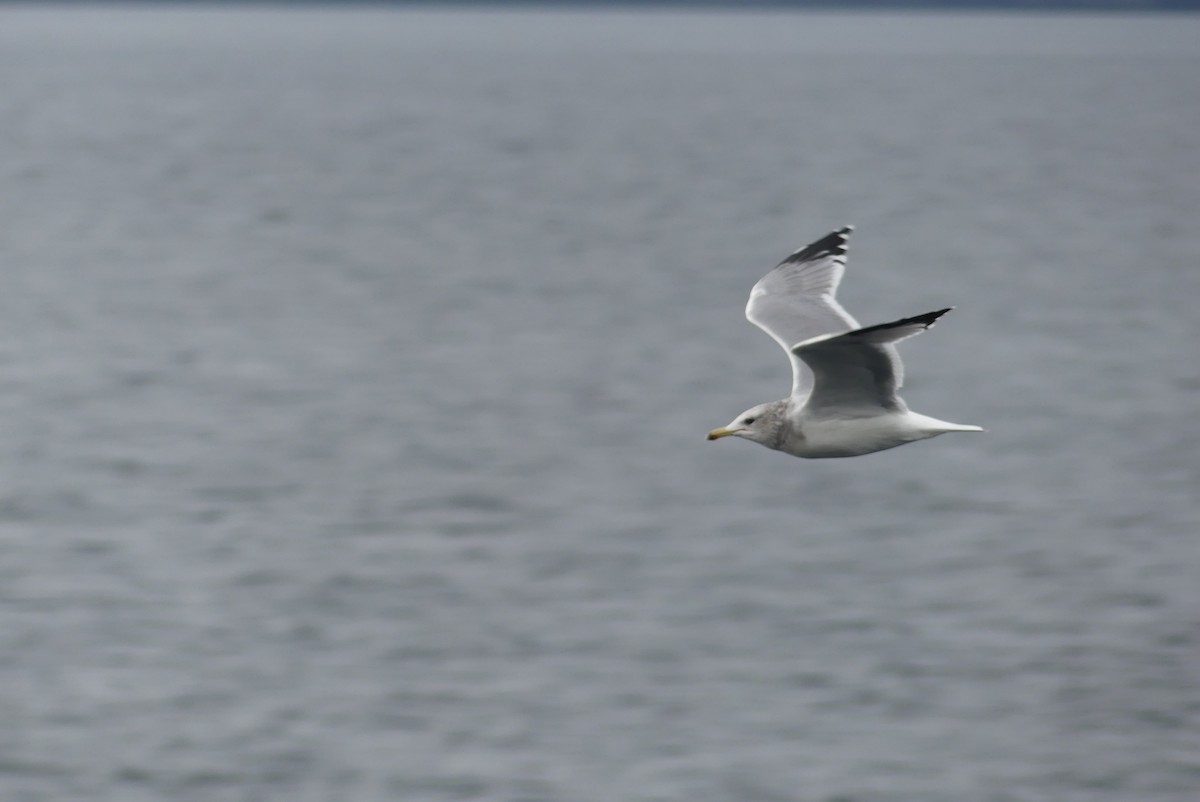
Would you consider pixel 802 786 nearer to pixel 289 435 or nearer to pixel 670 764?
pixel 670 764

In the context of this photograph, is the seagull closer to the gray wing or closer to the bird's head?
the bird's head

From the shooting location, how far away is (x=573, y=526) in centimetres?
2381

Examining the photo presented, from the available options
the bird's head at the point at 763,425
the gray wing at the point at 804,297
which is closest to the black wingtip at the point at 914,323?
the bird's head at the point at 763,425

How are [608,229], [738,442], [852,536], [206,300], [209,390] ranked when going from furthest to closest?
[608,229] → [206,300] → [209,390] → [738,442] → [852,536]

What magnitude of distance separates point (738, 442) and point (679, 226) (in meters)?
30.7

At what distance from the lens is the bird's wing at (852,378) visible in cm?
1041

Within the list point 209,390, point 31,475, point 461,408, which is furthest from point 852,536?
point 209,390

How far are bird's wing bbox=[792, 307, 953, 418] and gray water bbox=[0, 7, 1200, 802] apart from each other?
260 inches

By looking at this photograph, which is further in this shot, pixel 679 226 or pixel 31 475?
pixel 679 226

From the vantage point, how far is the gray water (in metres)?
17.5

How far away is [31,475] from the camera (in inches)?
1014

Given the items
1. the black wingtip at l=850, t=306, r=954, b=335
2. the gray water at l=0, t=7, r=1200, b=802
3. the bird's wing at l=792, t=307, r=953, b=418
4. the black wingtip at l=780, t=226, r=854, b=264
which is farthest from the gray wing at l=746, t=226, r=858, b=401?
the gray water at l=0, t=7, r=1200, b=802

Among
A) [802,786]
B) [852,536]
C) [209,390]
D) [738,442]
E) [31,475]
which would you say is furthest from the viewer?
[209,390]

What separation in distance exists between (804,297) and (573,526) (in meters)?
11.8
